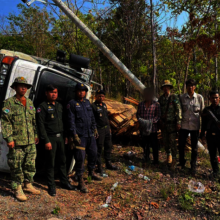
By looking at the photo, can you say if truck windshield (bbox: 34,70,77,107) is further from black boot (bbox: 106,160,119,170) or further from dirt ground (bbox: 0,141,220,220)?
black boot (bbox: 106,160,119,170)

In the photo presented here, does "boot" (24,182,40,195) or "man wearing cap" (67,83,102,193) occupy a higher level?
"man wearing cap" (67,83,102,193)

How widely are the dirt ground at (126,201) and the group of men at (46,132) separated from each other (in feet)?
0.64

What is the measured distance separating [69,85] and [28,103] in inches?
38.0

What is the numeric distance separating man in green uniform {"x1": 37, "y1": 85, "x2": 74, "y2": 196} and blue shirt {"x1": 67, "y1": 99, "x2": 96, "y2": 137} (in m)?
0.19

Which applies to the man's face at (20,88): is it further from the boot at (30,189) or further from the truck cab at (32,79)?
the boot at (30,189)

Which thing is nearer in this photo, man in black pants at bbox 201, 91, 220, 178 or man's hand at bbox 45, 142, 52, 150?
man's hand at bbox 45, 142, 52, 150

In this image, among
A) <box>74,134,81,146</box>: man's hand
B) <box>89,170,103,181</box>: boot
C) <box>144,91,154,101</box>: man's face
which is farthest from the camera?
<box>144,91,154,101</box>: man's face

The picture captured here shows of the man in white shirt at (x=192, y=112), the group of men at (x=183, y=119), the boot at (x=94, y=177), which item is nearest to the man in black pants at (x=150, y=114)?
the group of men at (x=183, y=119)

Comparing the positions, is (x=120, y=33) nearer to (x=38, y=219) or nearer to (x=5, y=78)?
(x=5, y=78)

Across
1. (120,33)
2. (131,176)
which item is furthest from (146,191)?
(120,33)

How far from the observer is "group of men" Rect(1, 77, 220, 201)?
3146mm

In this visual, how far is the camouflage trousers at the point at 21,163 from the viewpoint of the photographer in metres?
3.12

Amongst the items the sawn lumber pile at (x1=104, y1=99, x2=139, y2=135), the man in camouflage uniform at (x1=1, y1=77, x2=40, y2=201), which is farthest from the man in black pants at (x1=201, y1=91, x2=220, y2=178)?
the man in camouflage uniform at (x1=1, y1=77, x2=40, y2=201)

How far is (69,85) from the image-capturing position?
13.0 feet
